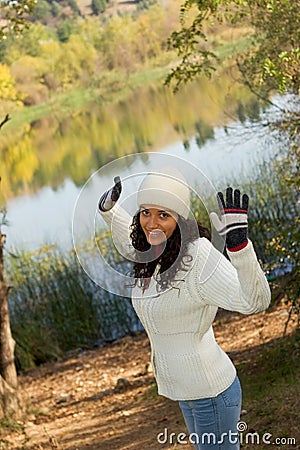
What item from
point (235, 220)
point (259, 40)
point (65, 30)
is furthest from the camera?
point (65, 30)

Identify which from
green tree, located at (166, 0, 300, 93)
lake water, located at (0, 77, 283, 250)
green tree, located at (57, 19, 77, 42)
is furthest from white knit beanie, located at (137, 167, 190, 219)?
green tree, located at (57, 19, 77, 42)

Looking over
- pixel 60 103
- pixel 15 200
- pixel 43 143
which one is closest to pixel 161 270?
pixel 15 200

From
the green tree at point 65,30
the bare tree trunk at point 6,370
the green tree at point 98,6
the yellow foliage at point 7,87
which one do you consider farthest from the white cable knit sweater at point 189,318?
the green tree at point 98,6

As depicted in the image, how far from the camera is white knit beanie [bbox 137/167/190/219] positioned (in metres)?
2.34

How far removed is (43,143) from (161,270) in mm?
23314

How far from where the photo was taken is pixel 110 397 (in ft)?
19.6

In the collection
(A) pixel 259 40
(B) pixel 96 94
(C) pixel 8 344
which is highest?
(A) pixel 259 40

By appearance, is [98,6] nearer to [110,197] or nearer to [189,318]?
[110,197]

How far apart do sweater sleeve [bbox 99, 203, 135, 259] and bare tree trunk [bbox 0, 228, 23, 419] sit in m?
3.04

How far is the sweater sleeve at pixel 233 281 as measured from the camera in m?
2.13

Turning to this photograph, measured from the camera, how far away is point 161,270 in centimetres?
244

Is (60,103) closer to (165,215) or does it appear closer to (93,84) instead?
(93,84)

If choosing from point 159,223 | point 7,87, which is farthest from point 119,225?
point 7,87

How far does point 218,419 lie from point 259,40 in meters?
5.73
